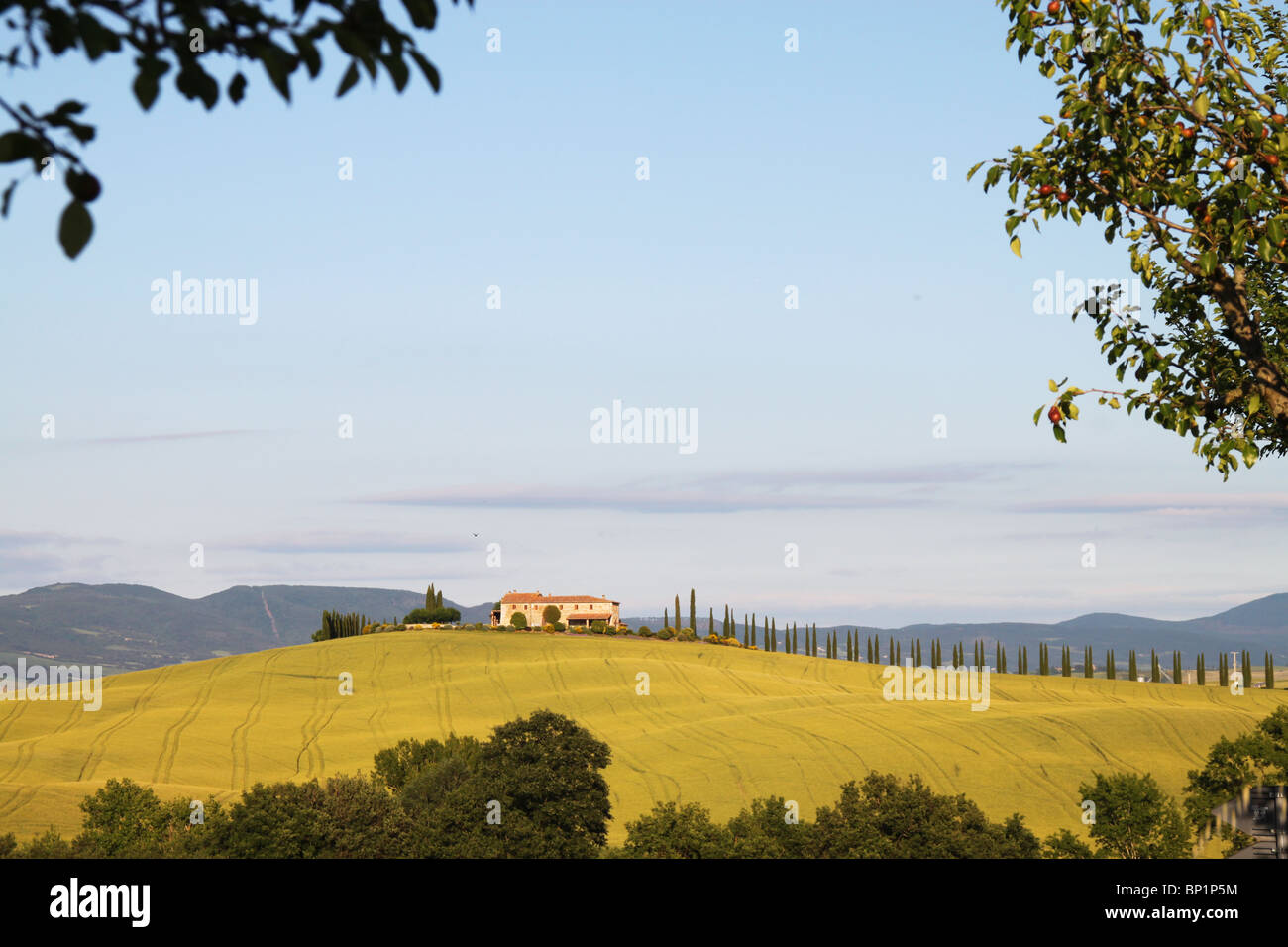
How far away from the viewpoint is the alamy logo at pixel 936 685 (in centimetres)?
12062

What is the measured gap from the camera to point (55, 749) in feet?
313

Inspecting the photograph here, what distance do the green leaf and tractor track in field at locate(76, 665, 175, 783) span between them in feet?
301

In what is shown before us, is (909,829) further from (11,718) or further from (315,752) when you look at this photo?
(11,718)

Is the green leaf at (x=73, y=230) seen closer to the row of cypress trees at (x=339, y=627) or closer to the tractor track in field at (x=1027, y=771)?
the tractor track in field at (x=1027, y=771)

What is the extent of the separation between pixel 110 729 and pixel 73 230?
113m

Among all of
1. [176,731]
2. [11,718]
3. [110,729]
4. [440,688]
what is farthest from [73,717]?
[440,688]

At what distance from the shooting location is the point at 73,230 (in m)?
5.85
